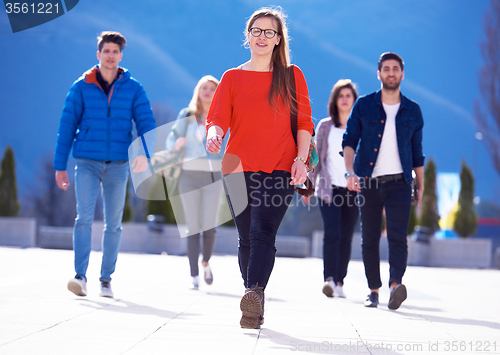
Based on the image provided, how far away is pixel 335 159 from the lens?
555 centimetres

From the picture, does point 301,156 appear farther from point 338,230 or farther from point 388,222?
point 338,230

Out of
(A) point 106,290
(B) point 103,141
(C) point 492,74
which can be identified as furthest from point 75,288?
(C) point 492,74

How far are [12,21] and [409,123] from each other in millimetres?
30500

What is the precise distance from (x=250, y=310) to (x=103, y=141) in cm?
234

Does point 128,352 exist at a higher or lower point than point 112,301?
higher

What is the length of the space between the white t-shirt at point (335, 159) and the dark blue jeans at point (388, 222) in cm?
72

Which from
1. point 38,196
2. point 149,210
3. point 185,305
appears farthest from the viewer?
point 38,196

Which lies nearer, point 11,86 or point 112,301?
point 112,301

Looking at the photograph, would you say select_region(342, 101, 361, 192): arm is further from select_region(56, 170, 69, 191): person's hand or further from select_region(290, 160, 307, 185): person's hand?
select_region(56, 170, 69, 191): person's hand

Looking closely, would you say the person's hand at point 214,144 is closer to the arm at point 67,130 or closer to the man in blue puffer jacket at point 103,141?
the man in blue puffer jacket at point 103,141

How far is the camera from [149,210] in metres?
16.1

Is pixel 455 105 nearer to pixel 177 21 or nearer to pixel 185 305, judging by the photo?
pixel 177 21

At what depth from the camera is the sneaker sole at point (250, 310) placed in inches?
111

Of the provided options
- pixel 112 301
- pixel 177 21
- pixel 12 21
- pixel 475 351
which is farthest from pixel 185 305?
pixel 177 21
